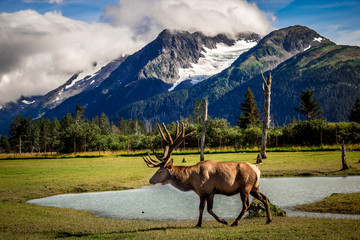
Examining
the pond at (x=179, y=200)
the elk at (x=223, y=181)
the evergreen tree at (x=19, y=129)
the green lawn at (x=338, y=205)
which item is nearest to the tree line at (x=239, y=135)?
the pond at (x=179, y=200)

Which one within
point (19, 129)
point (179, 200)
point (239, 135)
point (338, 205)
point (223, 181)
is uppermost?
point (19, 129)

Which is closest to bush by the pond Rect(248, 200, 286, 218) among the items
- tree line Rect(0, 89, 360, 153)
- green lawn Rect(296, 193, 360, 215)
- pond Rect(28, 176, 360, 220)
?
pond Rect(28, 176, 360, 220)

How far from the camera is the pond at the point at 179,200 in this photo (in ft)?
55.2

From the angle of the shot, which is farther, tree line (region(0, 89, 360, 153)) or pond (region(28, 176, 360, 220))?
tree line (region(0, 89, 360, 153))

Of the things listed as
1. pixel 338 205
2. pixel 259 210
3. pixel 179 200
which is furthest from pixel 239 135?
pixel 259 210

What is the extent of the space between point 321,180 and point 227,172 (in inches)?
593

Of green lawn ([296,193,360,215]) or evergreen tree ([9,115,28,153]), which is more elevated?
evergreen tree ([9,115,28,153])

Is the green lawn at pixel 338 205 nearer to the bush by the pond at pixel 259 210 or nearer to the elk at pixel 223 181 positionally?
the bush by the pond at pixel 259 210

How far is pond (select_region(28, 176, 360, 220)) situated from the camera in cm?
1683

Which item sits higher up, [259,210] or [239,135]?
[239,135]

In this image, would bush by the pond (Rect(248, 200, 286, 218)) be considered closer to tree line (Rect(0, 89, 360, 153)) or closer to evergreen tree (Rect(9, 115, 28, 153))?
tree line (Rect(0, 89, 360, 153))

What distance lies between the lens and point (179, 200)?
20469mm

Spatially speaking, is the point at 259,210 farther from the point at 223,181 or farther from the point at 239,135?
the point at 239,135

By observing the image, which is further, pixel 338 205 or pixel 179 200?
pixel 179 200
